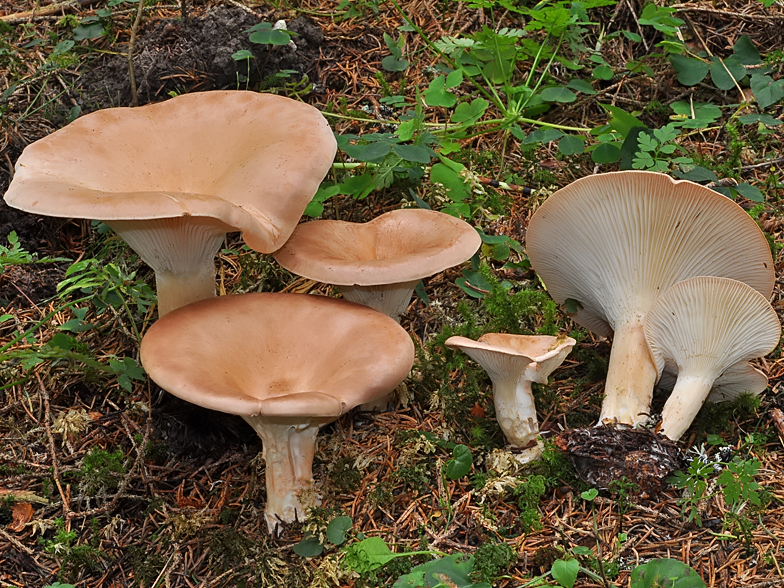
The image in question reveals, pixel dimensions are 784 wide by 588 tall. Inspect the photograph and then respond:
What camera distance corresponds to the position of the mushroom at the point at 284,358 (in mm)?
2686

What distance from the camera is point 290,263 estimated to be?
310 cm

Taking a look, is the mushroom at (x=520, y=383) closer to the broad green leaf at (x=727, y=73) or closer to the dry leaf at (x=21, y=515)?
the dry leaf at (x=21, y=515)

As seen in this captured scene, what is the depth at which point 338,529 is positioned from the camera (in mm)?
2738

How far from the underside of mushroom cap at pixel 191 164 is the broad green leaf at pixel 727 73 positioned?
2943mm

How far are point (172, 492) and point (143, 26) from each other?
3.49 meters

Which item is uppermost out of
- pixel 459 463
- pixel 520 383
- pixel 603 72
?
pixel 603 72

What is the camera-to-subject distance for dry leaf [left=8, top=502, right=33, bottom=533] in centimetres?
297

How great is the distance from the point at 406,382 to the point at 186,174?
1443mm

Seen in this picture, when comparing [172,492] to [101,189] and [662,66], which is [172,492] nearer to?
[101,189]

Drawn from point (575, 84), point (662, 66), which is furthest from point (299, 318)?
point (662, 66)

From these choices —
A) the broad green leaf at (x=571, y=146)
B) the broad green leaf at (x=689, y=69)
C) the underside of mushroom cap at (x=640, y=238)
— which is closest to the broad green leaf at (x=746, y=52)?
the broad green leaf at (x=689, y=69)

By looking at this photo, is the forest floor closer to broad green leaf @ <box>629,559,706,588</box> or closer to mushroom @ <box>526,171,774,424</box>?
broad green leaf @ <box>629,559,706,588</box>

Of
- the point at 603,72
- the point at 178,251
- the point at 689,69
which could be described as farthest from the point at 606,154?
the point at 178,251

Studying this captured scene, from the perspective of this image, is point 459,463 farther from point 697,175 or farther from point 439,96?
point 439,96
